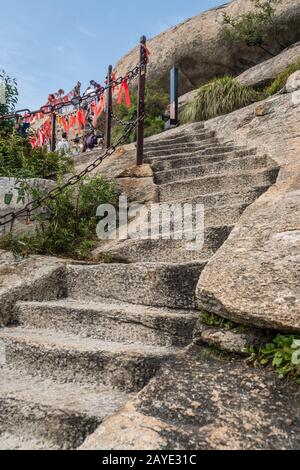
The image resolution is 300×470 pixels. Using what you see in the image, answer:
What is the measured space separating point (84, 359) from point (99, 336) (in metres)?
0.29

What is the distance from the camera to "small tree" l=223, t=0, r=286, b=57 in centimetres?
1095

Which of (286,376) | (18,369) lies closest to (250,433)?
(286,376)

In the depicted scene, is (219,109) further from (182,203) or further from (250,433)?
(250,433)

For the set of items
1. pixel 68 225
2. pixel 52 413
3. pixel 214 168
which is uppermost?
pixel 214 168

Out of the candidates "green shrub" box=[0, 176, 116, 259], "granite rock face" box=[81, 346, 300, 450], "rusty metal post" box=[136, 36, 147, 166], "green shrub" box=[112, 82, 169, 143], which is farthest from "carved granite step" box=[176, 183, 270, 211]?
"green shrub" box=[112, 82, 169, 143]

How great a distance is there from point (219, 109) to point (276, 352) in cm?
629

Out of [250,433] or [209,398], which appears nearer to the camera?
[250,433]

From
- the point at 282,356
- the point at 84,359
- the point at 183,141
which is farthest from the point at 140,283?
the point at 183,141

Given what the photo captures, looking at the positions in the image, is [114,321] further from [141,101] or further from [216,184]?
[141,101]

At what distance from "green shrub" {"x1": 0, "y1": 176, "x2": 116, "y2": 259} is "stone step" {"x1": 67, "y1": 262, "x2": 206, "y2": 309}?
517 mm

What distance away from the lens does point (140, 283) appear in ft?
7.72

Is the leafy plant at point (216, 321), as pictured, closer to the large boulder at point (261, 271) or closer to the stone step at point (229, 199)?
the large boulder at point (261, 271)

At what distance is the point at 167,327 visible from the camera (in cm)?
197

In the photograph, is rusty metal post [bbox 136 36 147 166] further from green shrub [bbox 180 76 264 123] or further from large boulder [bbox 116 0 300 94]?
large boulder [bbox 116 0 300 94]
